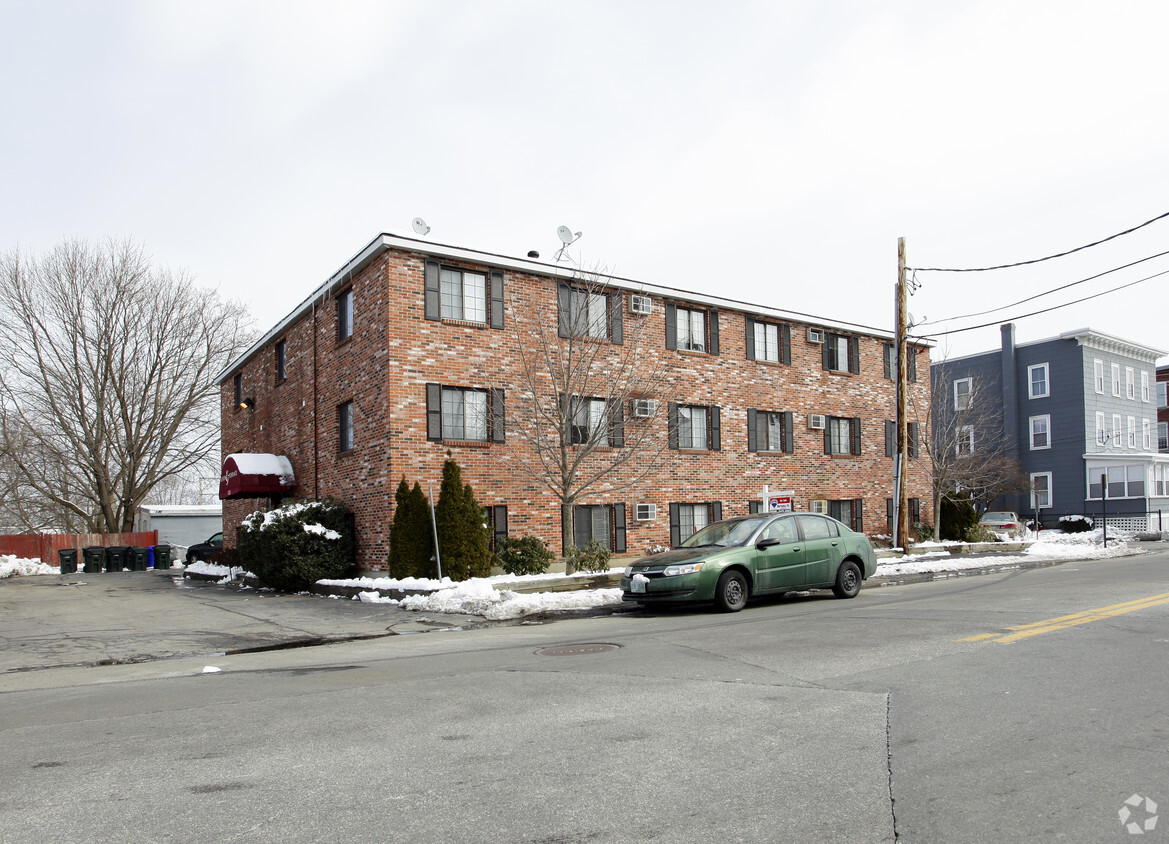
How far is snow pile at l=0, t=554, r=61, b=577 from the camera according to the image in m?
29.9

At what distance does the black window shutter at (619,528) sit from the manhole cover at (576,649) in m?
12.2

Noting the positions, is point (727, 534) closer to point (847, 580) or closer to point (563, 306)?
point (847, 580)

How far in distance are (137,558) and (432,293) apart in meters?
20.9

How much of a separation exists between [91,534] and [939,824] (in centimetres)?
3829

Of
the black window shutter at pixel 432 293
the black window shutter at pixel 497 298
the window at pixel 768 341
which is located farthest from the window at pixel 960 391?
the black window shutter at pixel 432 293

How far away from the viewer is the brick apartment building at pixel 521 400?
1917 centimetres

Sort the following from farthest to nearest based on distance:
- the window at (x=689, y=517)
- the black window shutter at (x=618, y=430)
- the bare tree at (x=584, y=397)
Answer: the window at (x=689, y=517) < the black window shutter at (x=618, y=430) < the bare tree at (x=584, y=397)

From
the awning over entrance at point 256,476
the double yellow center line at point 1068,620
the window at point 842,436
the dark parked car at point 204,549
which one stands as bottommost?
the dark parked car at point 204,549

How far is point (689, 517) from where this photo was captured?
78.2 feet

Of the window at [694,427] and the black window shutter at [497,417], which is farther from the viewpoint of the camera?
the window at [694,427]

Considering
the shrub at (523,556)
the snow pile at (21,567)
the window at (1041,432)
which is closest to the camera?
the shrub at (523,556)

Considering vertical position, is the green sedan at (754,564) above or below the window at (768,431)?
below

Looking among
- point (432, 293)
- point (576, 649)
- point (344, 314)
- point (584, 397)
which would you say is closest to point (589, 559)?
point (584, 397)

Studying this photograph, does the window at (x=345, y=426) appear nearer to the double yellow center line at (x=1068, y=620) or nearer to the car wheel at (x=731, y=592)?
the car wheel at (x=731, y=592)
